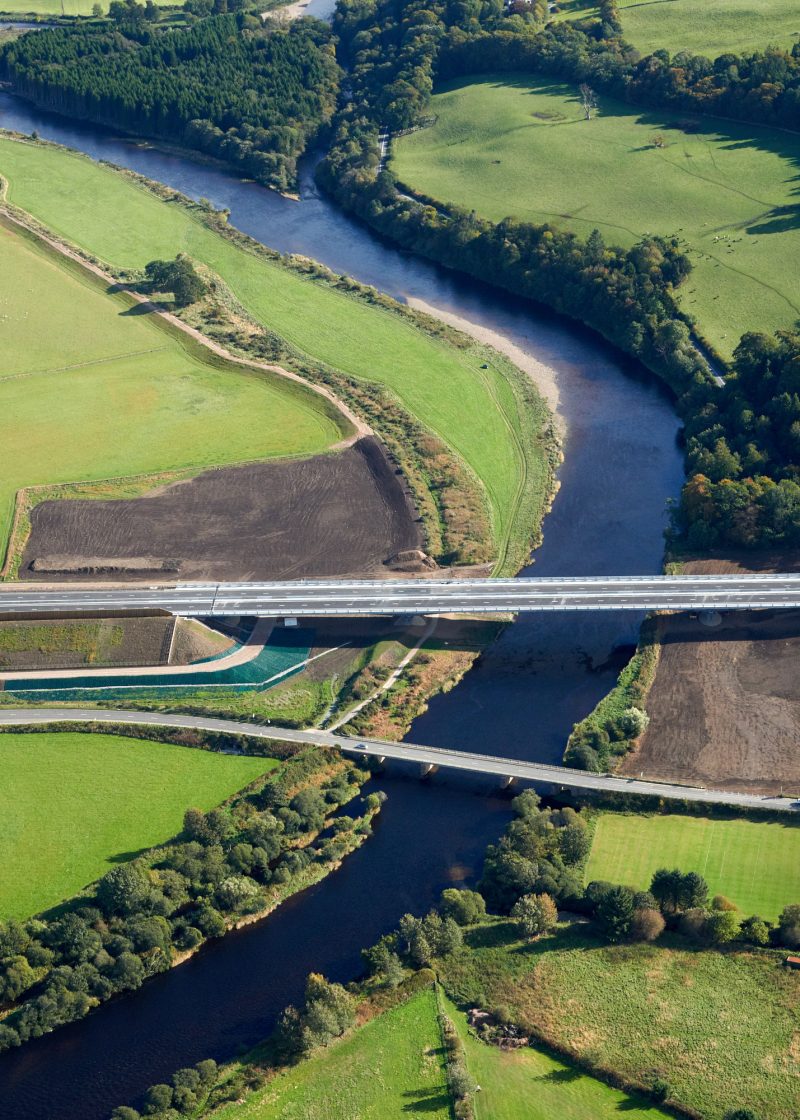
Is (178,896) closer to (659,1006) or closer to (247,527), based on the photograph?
(659,1006)

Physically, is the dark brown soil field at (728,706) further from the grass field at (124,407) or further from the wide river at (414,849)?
the grass field at (124,407)

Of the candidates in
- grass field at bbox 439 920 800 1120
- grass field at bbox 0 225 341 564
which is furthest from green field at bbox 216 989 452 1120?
grass field at bbox 0 225 341 564

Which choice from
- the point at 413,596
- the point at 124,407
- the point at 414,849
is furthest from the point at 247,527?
the point at 414,849

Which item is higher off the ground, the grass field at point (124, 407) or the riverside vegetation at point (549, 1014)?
the grass field at point (124, 407)

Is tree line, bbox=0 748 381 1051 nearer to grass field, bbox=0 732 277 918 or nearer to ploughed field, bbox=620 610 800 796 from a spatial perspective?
grass field, bbox=0 732 277 918

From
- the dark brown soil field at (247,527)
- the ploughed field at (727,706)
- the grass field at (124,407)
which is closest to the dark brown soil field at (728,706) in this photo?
the ploughed field at (727,706)

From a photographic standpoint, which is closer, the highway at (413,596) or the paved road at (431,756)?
the paved road at (431,756)
